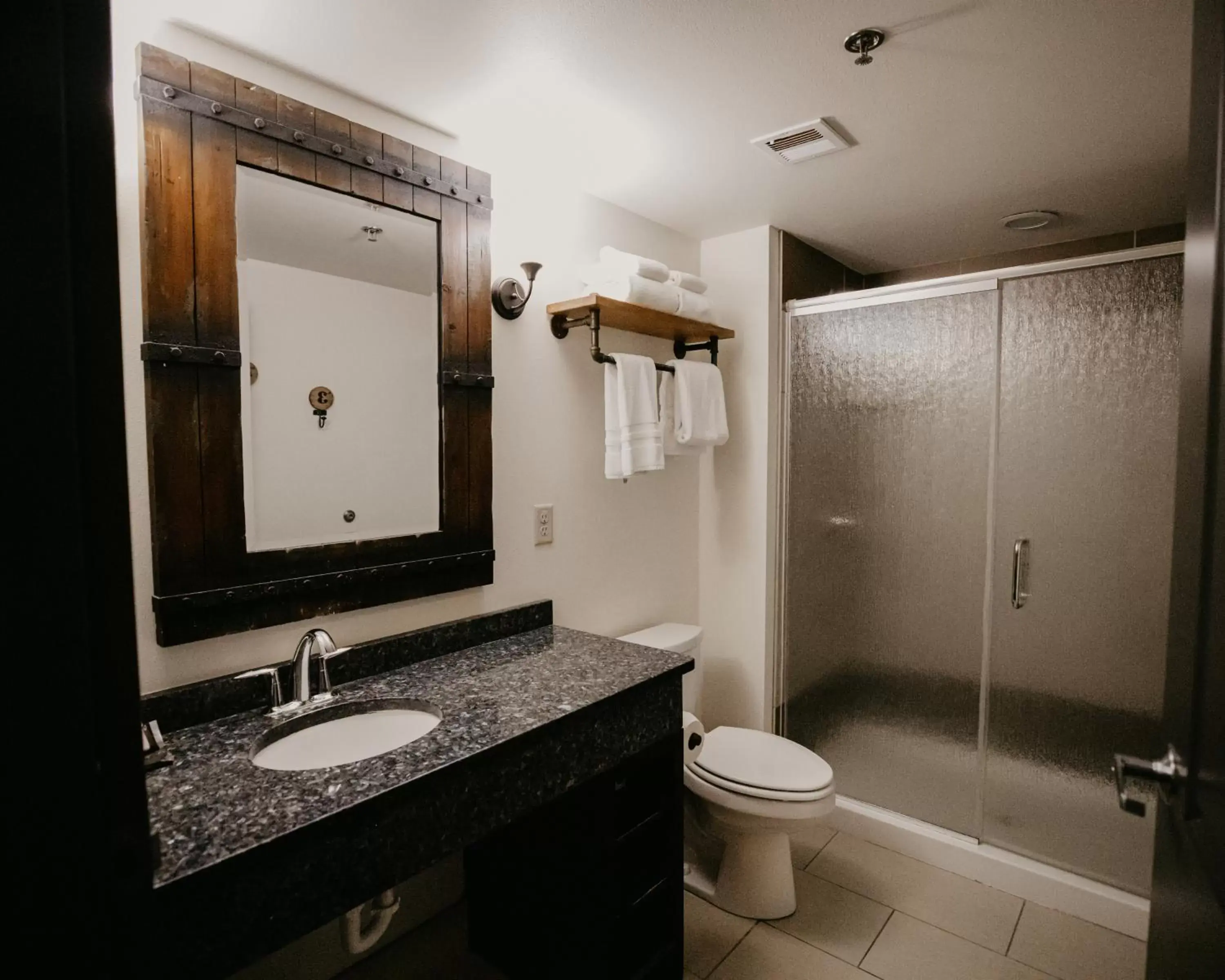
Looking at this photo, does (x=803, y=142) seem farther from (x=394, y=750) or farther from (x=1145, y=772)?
(x=394, y=750)

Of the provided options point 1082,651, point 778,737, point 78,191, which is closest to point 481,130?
point 78,191

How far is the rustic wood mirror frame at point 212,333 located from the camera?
126 cm

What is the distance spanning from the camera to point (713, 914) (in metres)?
2.01

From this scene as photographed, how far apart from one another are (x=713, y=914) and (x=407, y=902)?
0.93m

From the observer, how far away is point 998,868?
2145 mm

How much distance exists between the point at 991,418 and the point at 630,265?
1328 millimetres

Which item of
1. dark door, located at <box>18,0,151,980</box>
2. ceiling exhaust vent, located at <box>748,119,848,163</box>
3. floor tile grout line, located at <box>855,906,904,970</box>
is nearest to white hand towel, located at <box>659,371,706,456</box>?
ceiling exhaust vent, located at <box>748,119,848,163</box>

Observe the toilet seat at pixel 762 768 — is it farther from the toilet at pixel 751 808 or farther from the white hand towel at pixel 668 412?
the white hand towel at pixel 668 412

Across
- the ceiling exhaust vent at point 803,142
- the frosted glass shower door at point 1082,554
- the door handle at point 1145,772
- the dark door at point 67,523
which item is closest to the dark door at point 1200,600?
the door handle at point 1145,772

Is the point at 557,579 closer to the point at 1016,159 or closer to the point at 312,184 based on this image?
the point at 312,184

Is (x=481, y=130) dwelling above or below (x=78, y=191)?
above

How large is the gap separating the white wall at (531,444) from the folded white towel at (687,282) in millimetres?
241

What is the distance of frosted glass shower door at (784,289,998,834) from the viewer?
227 cm

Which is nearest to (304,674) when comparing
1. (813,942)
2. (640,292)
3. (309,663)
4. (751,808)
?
(309,663)
